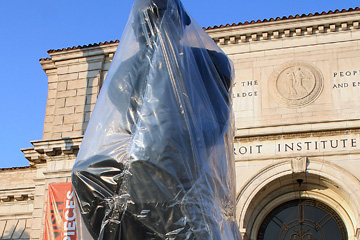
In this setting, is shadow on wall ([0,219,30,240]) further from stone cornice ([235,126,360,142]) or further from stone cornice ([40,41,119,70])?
stone cornice ([235,126,360,142])

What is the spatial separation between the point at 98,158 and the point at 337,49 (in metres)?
13.1

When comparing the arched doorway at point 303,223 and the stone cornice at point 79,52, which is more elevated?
the stone cornice at point 79,52

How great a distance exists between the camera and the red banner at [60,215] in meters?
14.0

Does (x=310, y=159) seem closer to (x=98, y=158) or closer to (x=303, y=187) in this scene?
(x=303, y=187)

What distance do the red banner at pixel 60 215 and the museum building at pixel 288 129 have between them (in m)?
0.85

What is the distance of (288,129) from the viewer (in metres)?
14.3

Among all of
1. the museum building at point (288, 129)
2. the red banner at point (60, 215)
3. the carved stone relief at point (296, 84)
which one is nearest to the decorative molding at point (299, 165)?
the museum building at point (288, 129)

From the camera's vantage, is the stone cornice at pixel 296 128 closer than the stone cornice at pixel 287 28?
Yes

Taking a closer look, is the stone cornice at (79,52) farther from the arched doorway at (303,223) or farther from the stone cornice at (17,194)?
the arched doorway at (303,223)

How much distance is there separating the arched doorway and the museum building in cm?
3

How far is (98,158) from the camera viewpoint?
120 inches

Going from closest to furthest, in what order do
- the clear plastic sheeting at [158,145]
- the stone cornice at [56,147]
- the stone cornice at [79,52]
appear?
the clear plastic sheeting at [158,145]
the stone cornice at [56,147]
the stone cornice at [79,52]

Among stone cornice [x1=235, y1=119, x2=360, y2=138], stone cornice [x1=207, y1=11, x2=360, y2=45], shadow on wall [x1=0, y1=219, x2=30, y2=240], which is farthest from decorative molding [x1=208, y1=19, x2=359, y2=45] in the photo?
shadow on wall [x1=0, y1=219, x2=30, y2=240]

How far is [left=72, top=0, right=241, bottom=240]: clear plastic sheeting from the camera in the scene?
288 centimetres
